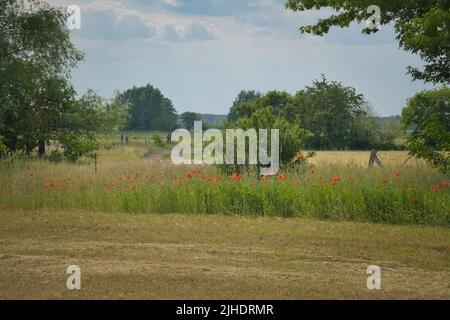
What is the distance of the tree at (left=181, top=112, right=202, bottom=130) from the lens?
8056 cm

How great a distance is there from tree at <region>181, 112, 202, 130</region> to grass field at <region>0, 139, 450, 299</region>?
212 feet

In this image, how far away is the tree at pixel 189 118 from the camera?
3172 inches

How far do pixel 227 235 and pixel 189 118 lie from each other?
73291mm

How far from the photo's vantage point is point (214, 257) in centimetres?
834

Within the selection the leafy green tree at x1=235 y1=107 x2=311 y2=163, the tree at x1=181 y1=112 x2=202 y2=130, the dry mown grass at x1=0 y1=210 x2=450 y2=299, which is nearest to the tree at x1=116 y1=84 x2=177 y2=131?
the tree at x1=181 y1=112 x2=202 y2=130

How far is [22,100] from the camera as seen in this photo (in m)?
26.2

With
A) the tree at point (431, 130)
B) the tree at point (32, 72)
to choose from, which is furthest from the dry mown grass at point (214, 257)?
the tree at point (32, 72)

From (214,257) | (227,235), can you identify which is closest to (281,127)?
(227,235)

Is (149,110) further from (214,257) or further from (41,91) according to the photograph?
(214,257)

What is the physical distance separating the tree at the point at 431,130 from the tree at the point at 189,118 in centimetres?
5681

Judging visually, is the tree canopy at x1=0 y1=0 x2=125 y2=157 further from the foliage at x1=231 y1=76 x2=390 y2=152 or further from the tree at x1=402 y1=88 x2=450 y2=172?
the foliage at x1=231 y1=76 x2=390 y2=152

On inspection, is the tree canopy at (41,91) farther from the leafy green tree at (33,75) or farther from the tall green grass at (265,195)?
the tall green grass at (265,195)
